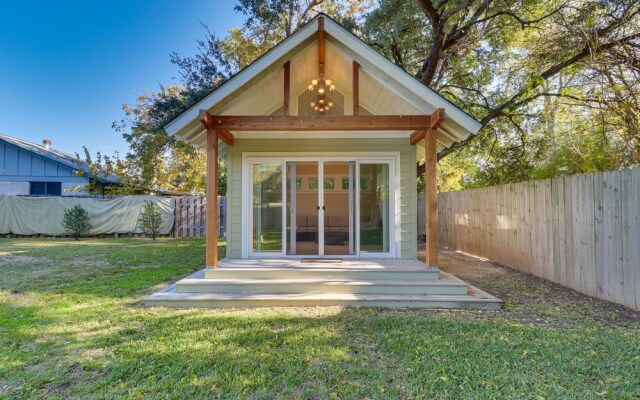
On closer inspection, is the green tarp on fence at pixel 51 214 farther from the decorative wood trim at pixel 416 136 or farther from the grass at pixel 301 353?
the decorative wood trim at pixel 416 136

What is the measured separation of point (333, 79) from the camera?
20.2 feet

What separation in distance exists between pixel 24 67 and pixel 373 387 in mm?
20694

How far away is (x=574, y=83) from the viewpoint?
6.65m

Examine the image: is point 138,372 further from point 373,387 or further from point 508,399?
point 508,399

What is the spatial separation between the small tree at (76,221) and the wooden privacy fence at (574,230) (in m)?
13.8

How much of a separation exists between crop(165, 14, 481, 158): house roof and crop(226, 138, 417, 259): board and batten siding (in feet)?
0.83

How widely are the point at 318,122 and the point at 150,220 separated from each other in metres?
10.3

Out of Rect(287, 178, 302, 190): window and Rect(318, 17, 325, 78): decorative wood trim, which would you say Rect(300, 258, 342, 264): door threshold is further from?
Rect(318, 17, 325, 78): decorative wood trim

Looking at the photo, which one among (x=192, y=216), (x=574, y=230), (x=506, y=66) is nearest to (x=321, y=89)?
(x=574, y=230)

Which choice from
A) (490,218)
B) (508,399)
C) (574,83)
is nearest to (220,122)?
(508,399)

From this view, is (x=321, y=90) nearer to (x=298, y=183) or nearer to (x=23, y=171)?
(x=298, y=183)

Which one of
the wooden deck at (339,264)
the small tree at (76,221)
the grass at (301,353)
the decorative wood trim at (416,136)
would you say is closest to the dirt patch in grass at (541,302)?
the grass at (301,353)

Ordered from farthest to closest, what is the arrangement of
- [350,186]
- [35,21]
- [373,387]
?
[35,21], [350,186], [373,387]

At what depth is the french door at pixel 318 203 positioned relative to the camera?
633 cm
